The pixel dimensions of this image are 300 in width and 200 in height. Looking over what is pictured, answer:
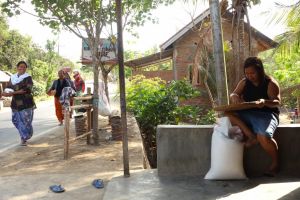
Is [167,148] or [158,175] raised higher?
[167,148]

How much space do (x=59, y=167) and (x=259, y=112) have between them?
→ 3.06 metres

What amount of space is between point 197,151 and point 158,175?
0.55 meters

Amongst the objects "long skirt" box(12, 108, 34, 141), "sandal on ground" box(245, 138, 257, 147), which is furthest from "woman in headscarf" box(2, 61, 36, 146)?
"sandal on ground" box(245, 138, 257, 147)

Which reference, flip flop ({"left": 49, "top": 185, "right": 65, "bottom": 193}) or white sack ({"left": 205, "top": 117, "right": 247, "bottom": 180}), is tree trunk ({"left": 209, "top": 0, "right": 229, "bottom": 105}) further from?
flip flop ({"left": 49, "top": 185, "right": 65, "bottom": 193})

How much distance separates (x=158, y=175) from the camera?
15.0 feet

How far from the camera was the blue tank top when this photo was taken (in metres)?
4.39

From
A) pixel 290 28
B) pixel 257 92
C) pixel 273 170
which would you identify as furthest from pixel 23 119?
pixel 290 28

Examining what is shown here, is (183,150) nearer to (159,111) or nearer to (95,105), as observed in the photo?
(95,105)

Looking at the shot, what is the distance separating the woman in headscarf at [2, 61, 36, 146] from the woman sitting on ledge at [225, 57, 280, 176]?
15.2 feet

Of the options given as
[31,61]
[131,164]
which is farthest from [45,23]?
[31,61]

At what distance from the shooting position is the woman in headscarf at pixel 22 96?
756 cm

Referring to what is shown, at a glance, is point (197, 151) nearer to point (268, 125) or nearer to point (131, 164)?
point (268, 125)

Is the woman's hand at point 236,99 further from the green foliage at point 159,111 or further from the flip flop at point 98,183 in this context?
the green foliage at point 159,111

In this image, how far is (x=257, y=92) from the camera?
14.6 ft
